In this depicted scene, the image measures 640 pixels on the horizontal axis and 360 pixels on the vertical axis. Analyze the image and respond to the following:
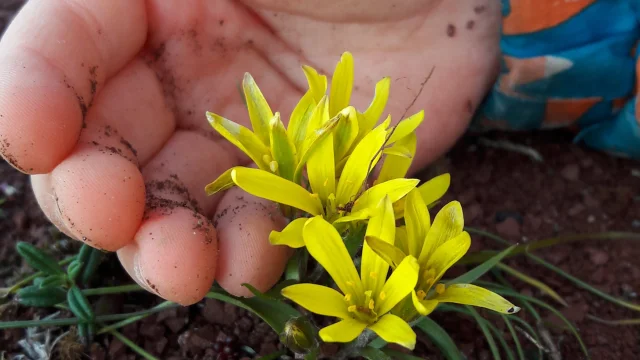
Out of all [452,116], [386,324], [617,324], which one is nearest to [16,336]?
[386,324]

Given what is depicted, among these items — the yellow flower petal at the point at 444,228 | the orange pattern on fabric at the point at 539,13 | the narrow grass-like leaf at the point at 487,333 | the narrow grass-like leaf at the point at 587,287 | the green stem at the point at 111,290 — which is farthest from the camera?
the orange pattern on fabric at the point at 539,13

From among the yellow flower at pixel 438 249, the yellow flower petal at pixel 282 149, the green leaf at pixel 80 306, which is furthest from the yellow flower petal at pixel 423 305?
the green leaf at pixel 80 306

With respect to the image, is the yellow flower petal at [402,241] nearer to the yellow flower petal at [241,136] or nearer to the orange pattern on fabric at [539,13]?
the yellow flower petal at [241,136]

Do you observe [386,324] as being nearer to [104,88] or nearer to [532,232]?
[104,88]

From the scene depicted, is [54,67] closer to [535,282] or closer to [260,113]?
[260,113]

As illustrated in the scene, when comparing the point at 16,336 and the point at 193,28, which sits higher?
the point at 193,28

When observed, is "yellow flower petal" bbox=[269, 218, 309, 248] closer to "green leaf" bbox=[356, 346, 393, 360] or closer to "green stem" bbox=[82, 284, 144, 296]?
"green leaf" bbox=[356, 346, 393, 360]

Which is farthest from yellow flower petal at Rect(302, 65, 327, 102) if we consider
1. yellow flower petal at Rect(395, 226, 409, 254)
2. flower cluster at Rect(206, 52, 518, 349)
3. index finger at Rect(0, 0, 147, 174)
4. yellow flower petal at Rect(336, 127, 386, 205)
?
index finger at Rect(0, 0, 147, 174)
